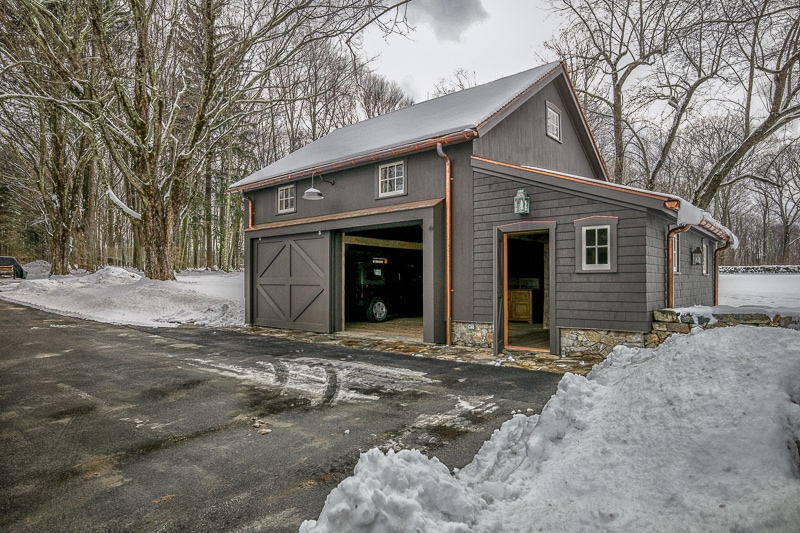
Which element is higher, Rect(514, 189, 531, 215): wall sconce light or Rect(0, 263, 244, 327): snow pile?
Rect(514, 189, 531, 215): wall sconce light

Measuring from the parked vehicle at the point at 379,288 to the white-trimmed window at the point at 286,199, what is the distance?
232cm

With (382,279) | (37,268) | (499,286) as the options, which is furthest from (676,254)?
(37,268)

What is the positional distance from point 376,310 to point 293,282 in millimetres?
2829

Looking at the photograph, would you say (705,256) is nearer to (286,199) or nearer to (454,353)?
(454,353)

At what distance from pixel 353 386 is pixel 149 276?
12.8 meters

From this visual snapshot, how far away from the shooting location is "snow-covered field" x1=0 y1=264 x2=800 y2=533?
1.74 metres

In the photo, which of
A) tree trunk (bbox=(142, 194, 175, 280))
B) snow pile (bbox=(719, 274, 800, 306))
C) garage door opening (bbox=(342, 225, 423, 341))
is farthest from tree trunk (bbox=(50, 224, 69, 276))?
snow pile (bbox=(719, 274, 800, 306))

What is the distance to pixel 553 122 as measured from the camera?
11633 mm

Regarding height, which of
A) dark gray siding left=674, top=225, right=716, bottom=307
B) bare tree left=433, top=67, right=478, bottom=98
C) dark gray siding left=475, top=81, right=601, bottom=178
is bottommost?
dark gray siding left=674, top=225, right=716, bottom=307

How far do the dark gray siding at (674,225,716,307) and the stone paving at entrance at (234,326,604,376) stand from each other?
10.2 feet

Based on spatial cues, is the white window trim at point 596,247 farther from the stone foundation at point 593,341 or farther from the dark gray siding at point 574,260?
the stone foundation at point 593,341

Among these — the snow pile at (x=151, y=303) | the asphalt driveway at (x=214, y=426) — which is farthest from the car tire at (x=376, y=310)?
the asphalt driveway at (x=214, y=426)

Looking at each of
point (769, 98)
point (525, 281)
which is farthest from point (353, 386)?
point (769, 98)

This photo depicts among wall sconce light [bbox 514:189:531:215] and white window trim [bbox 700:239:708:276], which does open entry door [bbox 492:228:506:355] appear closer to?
wall sconce light [bbox 514:189:531:215]
